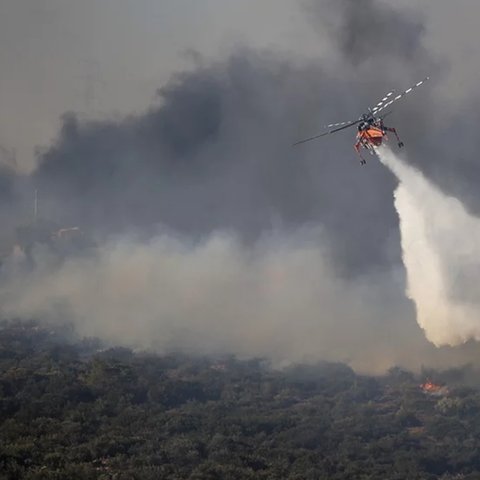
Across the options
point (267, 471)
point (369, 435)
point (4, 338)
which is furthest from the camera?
point (4, 338)

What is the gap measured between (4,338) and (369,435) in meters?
68.1

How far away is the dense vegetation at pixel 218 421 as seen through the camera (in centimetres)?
6381

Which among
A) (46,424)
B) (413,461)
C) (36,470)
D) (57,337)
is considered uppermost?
(57,337)

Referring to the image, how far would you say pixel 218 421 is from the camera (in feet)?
260

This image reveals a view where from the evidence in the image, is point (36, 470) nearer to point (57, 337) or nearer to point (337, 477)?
point (337, 477)

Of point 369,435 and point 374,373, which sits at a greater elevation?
point 374,373

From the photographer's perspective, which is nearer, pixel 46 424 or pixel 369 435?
pixel 46 424

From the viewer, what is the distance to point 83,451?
212 feet

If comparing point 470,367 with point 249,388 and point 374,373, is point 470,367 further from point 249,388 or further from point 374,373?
point 249,388

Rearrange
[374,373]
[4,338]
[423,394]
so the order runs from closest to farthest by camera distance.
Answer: [423,394] → [374,373] → [4,338]

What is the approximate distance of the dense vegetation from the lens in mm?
63812

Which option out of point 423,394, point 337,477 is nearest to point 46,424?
point 337,477

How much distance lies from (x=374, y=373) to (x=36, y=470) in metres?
63.1

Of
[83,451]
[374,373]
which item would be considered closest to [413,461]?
[83,451]
